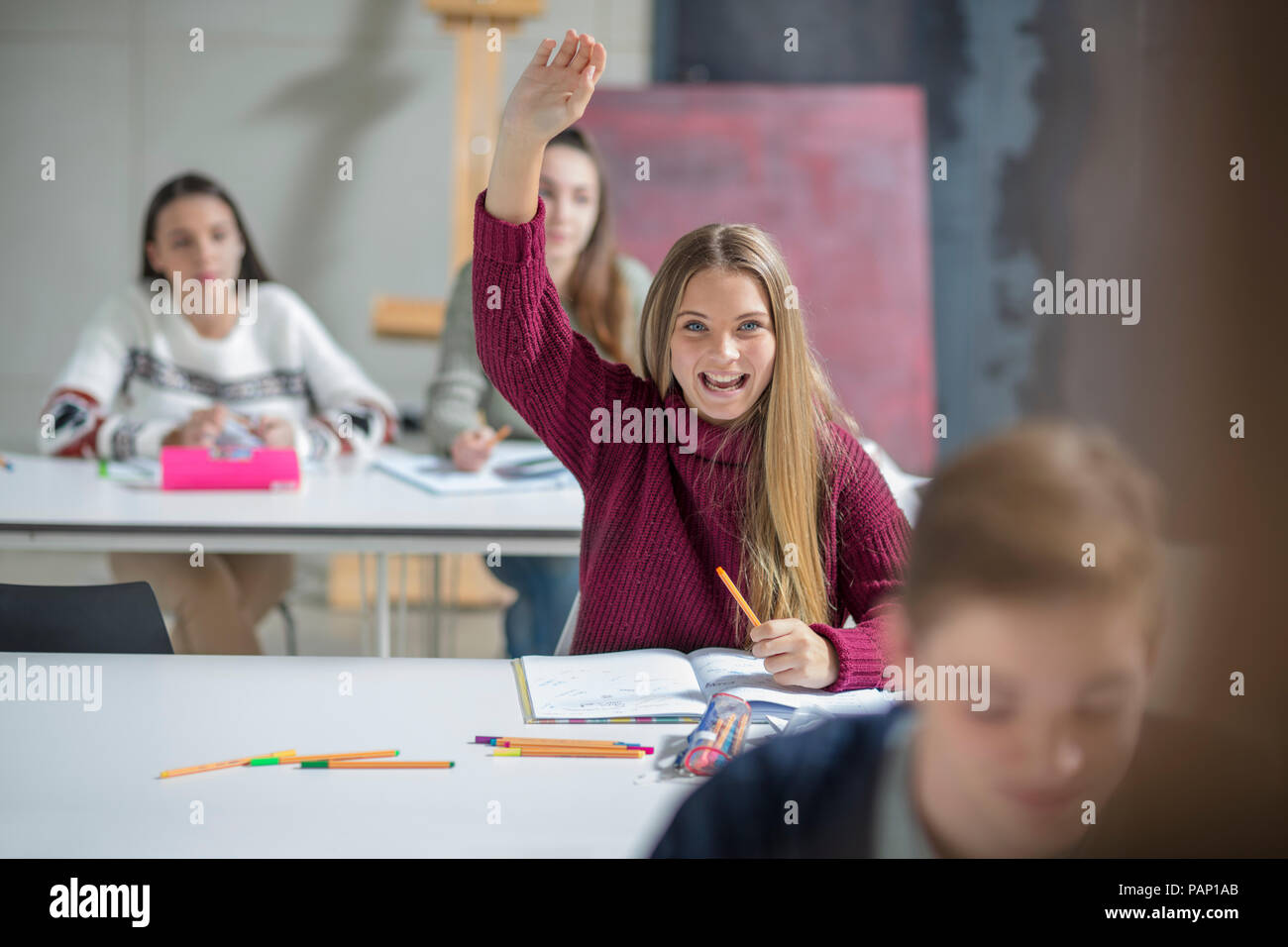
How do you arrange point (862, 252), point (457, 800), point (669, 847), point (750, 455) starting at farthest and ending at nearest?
point (862, 252), point (750, 455), point (457, 800), point (669, 847)

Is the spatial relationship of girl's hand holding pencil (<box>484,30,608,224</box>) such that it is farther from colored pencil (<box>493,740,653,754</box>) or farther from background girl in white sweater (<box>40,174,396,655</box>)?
background girl in white sweater (<box>40,174,396,655</box>)

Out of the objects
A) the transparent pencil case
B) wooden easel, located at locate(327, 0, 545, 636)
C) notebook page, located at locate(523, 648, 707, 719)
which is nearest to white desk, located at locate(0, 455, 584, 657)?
notebook page, located at locate(523, 648, 707, 719)

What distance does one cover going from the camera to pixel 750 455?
→ 4.55ft

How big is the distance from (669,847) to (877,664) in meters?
0.52

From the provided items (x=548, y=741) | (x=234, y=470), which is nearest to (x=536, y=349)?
(x=548, y=741)

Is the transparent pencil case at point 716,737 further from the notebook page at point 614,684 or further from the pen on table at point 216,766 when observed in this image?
the pen on table at point 216,766

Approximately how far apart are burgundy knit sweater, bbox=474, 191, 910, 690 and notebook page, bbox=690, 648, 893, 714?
9 cm

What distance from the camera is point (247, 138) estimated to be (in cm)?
421

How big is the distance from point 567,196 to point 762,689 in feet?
5.29

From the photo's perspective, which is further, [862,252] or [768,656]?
[862,252]

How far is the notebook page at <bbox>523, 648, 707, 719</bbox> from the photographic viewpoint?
116cm

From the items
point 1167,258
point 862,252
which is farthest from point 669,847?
point 862,252

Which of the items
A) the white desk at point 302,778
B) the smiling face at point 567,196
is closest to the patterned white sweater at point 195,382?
the smiling face at point 567,196
